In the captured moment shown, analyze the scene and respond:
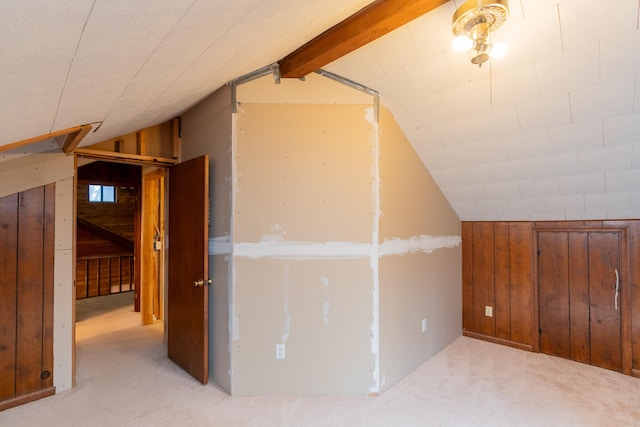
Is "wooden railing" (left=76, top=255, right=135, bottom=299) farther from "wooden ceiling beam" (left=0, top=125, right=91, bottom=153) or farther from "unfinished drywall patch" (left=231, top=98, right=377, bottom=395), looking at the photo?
"unfinished drywall patch" (left=231, top=98, right=377, bottom=395)

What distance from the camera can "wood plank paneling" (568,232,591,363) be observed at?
3119mm

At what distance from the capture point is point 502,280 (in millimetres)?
3572

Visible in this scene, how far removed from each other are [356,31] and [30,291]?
2.95 meters

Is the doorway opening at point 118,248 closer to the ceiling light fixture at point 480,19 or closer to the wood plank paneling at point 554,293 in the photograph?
the ceiling light fixture at point 480,19

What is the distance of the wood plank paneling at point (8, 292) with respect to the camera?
234 cm

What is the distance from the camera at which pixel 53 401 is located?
243 centimetres

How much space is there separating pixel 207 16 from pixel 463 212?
3.26 metres

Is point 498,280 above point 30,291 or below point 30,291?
below

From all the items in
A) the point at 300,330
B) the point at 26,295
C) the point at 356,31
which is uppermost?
the point at 356,31

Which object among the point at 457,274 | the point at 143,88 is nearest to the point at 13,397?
the point at 143,88

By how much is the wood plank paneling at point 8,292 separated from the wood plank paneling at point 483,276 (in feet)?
13.9

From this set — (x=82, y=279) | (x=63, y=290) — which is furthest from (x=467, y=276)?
(x=82, y=279)

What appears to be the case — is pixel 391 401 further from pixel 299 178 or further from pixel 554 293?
pixel 554 293

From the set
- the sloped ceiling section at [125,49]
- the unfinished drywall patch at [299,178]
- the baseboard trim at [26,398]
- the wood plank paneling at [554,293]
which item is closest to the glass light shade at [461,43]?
the sloped ceiling section at [125,49]
